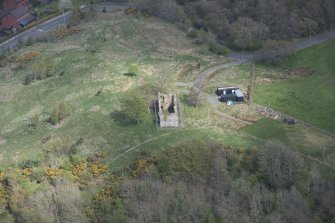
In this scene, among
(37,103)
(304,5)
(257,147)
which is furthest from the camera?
(304,5)

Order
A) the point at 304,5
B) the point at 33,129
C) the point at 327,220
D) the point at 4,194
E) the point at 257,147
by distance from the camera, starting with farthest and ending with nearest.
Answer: the point at 304,5 < the point at 33,129 < the point at 257,147 < the point at 4,194 < the point at 327,220

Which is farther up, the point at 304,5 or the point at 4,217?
the point at 304,5

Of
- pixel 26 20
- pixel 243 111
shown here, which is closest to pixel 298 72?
pixel 243 111

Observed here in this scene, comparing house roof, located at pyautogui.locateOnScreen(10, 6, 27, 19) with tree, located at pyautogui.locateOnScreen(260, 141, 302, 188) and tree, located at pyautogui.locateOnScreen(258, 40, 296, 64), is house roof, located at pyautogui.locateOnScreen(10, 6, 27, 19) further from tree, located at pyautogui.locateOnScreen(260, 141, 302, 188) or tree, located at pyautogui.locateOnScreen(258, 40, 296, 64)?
tree, located at pyautogui.locateOnScreen(260, 141, 302, 188)

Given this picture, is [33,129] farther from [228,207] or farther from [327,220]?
[327,220]

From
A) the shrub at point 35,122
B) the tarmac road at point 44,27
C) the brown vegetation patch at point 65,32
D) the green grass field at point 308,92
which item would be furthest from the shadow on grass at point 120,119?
the tarmac road at point 44,27

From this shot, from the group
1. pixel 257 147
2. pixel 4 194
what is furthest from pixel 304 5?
pixel 4 194
